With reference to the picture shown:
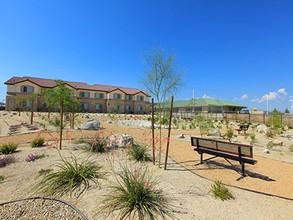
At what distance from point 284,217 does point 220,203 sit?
1.03m

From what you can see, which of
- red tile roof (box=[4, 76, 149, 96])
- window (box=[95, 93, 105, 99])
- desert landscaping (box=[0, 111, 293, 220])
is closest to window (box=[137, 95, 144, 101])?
red tile roof (box=[4, 76, 149, 96])

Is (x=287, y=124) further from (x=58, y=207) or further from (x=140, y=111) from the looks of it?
(x=140, y=111)

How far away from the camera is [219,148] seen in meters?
5.28

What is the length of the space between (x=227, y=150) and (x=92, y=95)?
42.8 metres

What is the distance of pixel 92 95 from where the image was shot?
43906 mm

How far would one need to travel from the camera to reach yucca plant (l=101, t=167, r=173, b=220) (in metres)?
2.75

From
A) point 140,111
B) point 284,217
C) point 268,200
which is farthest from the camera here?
point 140,111

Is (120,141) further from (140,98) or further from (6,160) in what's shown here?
(140,98)

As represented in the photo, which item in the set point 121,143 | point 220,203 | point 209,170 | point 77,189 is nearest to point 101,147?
point 121,143

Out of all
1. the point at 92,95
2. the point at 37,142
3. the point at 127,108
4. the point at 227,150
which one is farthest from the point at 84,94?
the point at 227,150

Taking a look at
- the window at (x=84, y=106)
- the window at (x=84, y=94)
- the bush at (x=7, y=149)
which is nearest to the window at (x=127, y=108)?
the window at (x=84, y=106)

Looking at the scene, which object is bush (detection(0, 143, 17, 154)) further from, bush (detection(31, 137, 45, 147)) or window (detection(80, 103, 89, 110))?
window (detection(80, 103, 89, 110))

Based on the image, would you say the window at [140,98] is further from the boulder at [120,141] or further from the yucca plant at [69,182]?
the yucca plant at [69,182]

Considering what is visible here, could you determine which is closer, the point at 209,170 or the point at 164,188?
the point at 164,188
